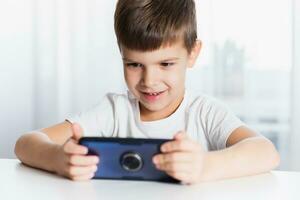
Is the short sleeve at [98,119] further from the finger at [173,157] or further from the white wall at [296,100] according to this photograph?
the white wall at [296,100]

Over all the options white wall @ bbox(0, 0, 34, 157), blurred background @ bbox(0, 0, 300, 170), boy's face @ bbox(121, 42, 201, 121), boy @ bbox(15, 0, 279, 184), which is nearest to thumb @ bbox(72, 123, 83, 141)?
boy @ bbox(15, 0, 279, 184)

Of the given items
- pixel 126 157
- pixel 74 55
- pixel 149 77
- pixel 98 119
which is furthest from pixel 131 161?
pixel 74 55

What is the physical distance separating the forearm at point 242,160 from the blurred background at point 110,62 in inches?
39.4

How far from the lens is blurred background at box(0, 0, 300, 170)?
5.75 ft

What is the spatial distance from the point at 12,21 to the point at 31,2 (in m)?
0.11

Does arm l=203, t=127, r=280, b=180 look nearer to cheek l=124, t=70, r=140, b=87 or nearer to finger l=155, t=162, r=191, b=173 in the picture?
finger l=155, t=162, r=191, b=173

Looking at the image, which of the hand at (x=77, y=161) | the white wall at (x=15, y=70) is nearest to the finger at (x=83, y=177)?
the hand at (x=77, y=161)

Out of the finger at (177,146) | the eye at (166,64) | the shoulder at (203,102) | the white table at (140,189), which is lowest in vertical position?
the white table at (140,189)

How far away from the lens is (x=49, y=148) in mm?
787

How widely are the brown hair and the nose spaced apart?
4 centimetres

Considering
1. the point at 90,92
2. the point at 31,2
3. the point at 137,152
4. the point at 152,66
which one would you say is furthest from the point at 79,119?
the point at 31,2

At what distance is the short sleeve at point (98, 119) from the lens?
995 millimetres

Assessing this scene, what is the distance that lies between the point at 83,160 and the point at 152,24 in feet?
1.10

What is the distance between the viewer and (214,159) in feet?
2.34
